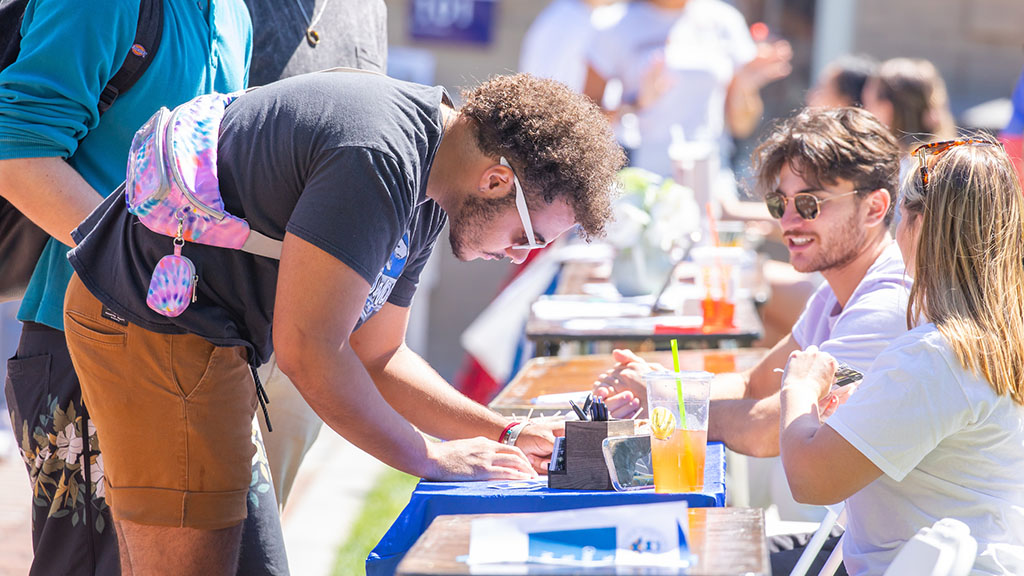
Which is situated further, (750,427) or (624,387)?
(624,387)

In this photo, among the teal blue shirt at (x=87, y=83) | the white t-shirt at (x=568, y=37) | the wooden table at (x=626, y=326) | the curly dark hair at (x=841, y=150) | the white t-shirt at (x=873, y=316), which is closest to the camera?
the teal blue shirt at (x=87, y=83)

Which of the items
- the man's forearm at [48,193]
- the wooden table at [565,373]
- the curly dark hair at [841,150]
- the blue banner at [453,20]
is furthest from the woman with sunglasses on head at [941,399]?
the blue banner at [453,20]

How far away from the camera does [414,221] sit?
206 centimetres

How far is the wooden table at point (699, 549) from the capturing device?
4.24ft

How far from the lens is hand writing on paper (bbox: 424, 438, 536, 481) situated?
1.92 meters

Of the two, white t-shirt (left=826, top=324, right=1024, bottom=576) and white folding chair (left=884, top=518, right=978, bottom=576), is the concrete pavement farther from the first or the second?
white folding chair (left=884, top=518, right=978, bottom=576)

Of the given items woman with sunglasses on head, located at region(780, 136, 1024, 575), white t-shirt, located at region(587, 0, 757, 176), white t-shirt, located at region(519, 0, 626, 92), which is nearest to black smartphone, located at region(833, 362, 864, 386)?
woman with sunglasses on head, located at region(780, 136, 1024, 575)

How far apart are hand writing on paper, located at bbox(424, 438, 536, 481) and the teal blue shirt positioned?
0.61m

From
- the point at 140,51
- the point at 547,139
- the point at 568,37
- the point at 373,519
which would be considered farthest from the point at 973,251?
the point at 568,37

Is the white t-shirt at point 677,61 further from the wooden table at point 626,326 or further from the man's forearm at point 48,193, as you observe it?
the man's forearm at point 48,193

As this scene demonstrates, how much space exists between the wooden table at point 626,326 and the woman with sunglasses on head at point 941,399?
1564 millimetres

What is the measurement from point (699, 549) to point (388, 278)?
94cm

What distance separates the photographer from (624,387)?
249 cm

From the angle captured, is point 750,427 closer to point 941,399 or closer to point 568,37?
point 941,399
